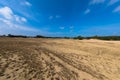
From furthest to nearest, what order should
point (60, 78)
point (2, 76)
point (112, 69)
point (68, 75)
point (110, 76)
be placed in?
point (112, 69) < point (110, 76) < point (68, 75) < point (60, 78) < point (2, 76)

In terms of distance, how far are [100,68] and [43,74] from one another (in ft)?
16.2

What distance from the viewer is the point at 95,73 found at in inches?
368

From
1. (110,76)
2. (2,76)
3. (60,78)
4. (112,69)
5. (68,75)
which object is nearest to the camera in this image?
(2,76)

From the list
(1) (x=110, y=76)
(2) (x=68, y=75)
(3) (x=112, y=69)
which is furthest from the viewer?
(3) (x=112, y=69)

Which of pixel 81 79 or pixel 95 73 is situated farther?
pixel 95 73

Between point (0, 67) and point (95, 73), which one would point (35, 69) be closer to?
point (0, 67)

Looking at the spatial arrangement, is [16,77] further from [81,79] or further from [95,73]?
[95,73]

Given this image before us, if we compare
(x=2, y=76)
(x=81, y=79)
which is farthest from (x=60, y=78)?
(x=2, y=76)

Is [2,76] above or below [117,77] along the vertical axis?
above

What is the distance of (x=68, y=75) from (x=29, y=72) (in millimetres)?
2455

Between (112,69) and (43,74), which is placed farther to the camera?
(112,69)

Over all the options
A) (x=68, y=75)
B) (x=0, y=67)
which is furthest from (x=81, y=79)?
(x=0, y=67)

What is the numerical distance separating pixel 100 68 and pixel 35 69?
5213 millimetres

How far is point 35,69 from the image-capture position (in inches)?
342
